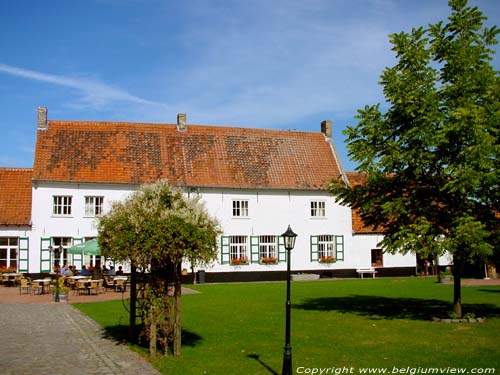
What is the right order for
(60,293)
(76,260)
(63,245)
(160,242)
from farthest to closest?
(63,245)
(76,260)
(60,293)
(160,242)

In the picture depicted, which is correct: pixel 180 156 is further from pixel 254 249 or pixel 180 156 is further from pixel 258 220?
pixel 254 249

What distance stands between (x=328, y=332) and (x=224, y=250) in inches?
842

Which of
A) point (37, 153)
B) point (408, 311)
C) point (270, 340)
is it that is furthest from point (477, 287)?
point (37, 153)

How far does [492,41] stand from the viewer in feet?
52.7

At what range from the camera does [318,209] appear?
37.1 m

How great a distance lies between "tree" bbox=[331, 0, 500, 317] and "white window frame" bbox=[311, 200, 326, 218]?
19953mm

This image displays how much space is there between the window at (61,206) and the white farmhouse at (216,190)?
0.06 meters

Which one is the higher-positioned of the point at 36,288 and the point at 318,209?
the point at 318,209

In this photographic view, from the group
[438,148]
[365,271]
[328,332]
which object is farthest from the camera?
[365,271]

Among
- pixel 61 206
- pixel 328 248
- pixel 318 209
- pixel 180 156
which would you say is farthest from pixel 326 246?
pixel 61 206

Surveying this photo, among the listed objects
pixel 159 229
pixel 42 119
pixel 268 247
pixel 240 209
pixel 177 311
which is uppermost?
pixel 42 119

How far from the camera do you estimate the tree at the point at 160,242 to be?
422 inches

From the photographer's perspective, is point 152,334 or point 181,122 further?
point 181,122

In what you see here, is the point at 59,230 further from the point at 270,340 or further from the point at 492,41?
the point at 492,41
